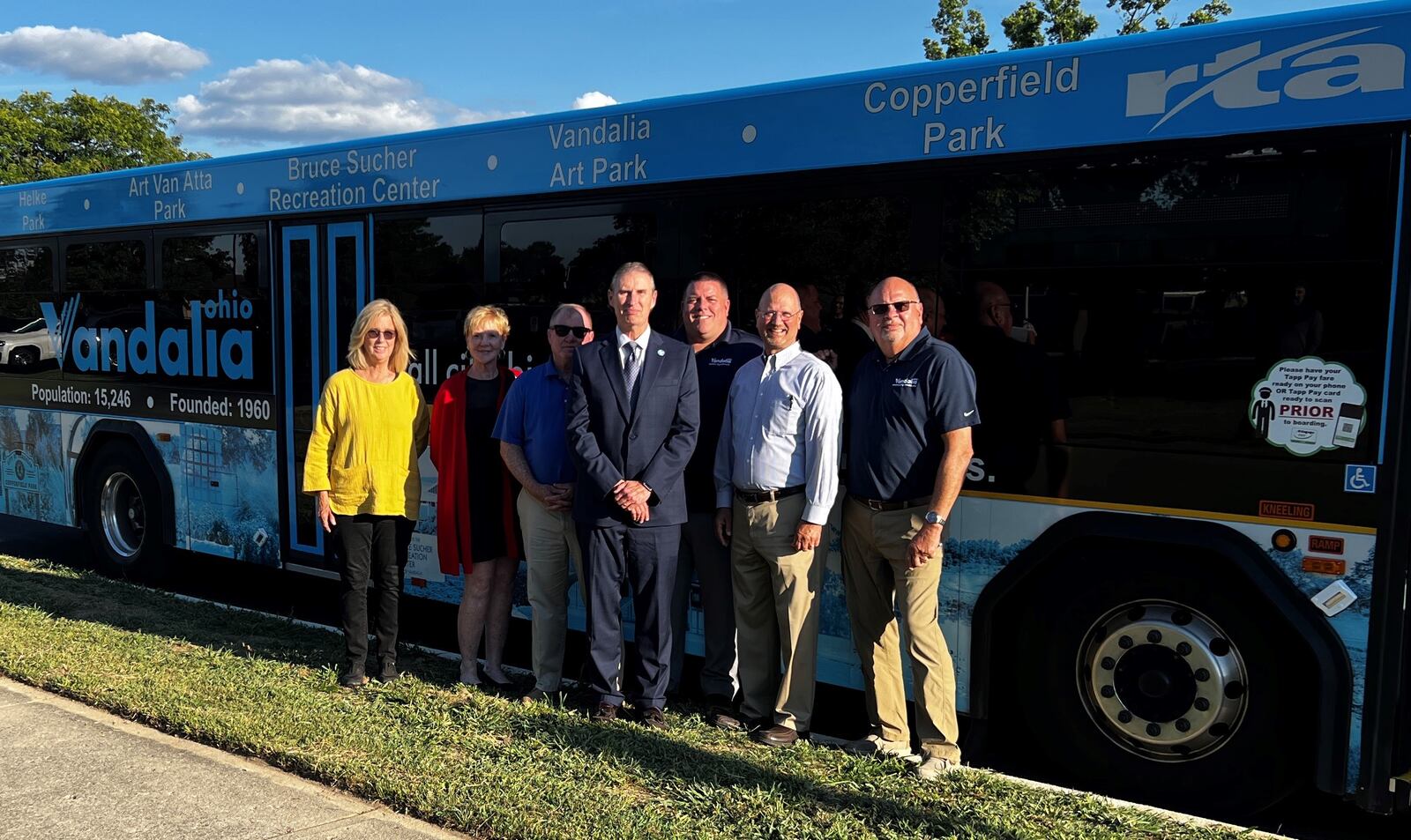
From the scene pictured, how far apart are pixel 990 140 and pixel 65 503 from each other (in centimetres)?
783

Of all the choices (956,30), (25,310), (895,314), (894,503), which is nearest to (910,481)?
(894,503)

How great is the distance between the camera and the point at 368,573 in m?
5.57

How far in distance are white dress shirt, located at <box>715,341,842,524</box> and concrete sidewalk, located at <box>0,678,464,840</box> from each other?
1848 millimetres

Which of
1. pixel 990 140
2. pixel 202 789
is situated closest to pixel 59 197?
pixel 202 789

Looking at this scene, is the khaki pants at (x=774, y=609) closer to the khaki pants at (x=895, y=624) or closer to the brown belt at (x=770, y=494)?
→ the brown belt at (x=770, y=494)

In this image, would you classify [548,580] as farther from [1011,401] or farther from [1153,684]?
[1153,684]

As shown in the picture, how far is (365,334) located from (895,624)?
282cm

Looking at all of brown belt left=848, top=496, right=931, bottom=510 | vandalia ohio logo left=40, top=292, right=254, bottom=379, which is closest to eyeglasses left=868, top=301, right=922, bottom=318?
brown belt left=848, top=496, right=931, bottom=510

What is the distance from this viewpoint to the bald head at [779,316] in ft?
15.2

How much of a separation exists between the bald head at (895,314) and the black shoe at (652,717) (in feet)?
6.15

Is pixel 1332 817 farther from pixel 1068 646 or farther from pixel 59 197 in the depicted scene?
pixel 59 197

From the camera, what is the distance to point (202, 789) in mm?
4176

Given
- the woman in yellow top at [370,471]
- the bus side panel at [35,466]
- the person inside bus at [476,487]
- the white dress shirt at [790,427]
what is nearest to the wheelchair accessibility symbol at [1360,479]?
the white dress shirt at [790,427]

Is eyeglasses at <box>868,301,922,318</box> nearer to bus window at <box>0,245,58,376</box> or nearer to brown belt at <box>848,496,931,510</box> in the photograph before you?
brown belt at <box>848,496,931,510</box>
